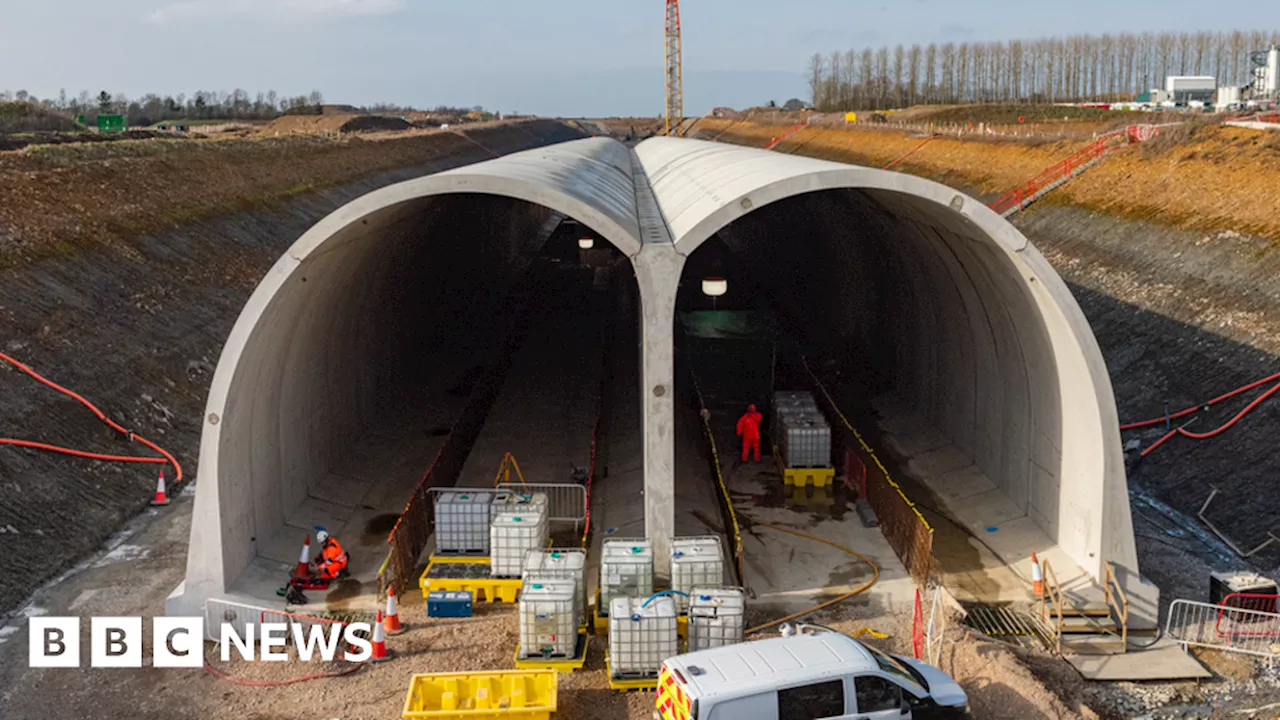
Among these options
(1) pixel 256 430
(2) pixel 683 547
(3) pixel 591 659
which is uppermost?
(1) pixel 256 430

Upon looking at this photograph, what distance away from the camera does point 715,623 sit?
41.5ft

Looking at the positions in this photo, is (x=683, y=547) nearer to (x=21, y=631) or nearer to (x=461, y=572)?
(x=461, y=572)

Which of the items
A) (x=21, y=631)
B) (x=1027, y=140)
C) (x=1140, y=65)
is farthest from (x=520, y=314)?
(x=1140, y=65)

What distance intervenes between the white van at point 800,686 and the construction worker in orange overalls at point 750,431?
31.3ft

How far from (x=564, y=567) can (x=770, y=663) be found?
3.71 metres

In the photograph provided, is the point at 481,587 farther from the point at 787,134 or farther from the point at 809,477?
the point at 787,134

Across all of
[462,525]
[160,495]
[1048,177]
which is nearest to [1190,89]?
[1048,177]

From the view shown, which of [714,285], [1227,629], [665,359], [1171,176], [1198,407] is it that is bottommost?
[1227,629]

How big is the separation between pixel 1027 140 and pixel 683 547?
4127 cm

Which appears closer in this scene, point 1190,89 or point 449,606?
point 449,606

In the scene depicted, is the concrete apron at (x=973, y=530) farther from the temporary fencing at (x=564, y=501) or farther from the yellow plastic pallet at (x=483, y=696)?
the yellow plastic pallet at (x=483, y=696)

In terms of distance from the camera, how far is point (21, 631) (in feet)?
45.2

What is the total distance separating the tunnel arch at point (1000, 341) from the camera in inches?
553

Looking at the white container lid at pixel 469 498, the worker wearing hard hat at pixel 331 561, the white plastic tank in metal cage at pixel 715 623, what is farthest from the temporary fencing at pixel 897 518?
the worker wearing hard hat at pixel 331 561
